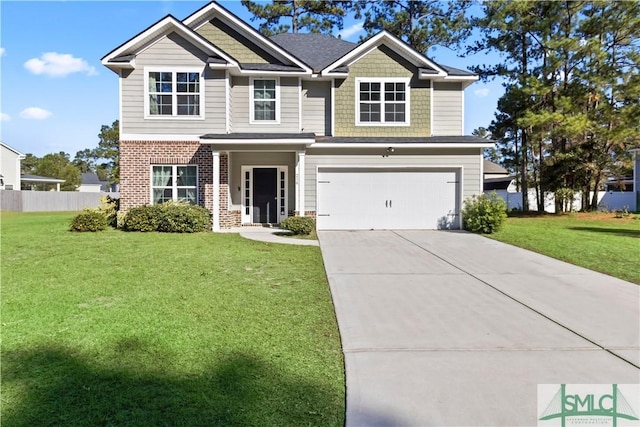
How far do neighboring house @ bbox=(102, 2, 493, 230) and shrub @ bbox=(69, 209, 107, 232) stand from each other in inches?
47.3

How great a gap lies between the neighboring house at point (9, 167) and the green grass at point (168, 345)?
39.8 m

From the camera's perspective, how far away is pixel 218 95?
49.8 ft

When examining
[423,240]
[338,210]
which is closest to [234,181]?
[338,210]

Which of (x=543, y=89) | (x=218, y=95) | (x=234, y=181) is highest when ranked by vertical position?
(x=543, y=89)

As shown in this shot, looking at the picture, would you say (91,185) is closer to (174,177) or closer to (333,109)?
(174,177)

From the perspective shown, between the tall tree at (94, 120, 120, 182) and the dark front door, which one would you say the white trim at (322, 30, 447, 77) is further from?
the tall tree at (94, 120, 120, 182)

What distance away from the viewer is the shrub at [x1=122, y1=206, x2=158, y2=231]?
45.6 ft

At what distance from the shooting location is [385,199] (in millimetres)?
15570

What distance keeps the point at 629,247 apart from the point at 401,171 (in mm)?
7297

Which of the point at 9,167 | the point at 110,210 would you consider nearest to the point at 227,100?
the point at 110,210

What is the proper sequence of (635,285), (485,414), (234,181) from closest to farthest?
(485,414)
(635,285)
(234,181)

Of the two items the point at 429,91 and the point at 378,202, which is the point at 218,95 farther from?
the point at 429,91

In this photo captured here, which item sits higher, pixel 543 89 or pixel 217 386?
pixel 543 89

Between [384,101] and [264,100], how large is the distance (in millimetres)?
4782
